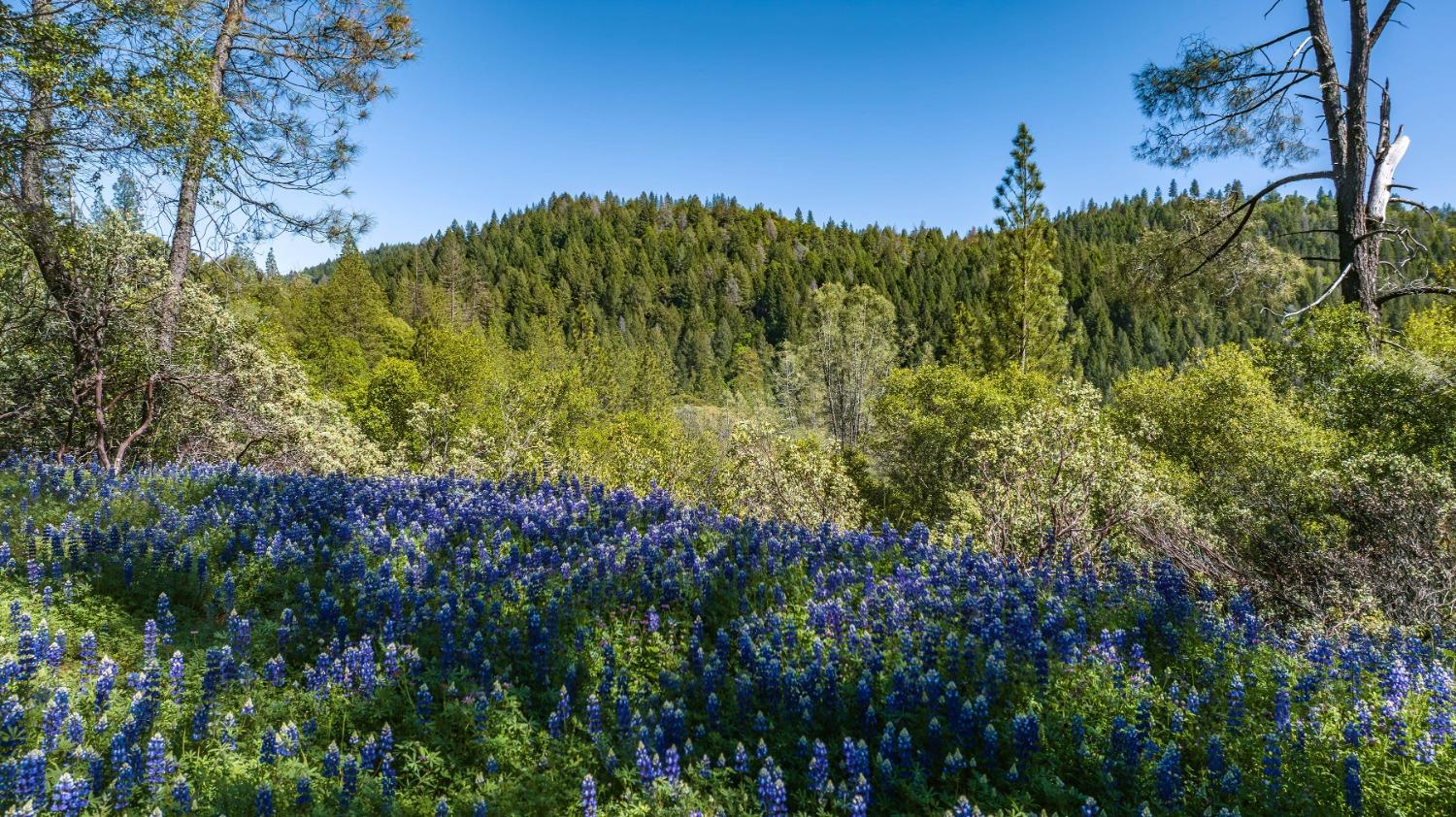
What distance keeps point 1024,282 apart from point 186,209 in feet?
90.8

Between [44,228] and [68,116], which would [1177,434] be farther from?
[44,228]

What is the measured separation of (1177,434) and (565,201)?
17728 centimetres

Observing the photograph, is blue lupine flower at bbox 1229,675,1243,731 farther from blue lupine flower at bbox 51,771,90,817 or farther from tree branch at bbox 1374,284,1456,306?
tree branch at bbox 1374,284,1456,306

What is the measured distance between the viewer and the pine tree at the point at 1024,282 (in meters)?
28.3

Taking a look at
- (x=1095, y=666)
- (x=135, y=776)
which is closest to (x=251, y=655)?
(x=135, y=776)

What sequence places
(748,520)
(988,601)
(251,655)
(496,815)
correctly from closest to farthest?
(496,815)
(251,655)
(988,601)
(748,520)

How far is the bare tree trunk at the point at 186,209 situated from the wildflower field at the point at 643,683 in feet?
21.3

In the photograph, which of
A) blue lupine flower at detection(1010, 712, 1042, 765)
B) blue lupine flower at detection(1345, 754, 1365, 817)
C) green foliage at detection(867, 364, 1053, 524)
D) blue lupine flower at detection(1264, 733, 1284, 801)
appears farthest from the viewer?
green foliage at detection(867, 364, 1053, 524)

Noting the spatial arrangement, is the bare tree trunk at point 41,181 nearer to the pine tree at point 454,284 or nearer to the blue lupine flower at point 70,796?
the blue lupine flower at point 70,796

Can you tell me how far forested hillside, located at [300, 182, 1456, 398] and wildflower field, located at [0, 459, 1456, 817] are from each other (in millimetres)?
61678

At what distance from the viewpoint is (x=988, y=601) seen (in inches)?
197

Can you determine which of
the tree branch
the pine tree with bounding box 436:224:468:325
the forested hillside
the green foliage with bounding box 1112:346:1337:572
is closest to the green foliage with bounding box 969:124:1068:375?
the green foliage with bounding box 1112:346:1337:572

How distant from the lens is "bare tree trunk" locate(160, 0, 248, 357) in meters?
11.2

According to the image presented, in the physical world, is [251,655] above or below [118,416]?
below
